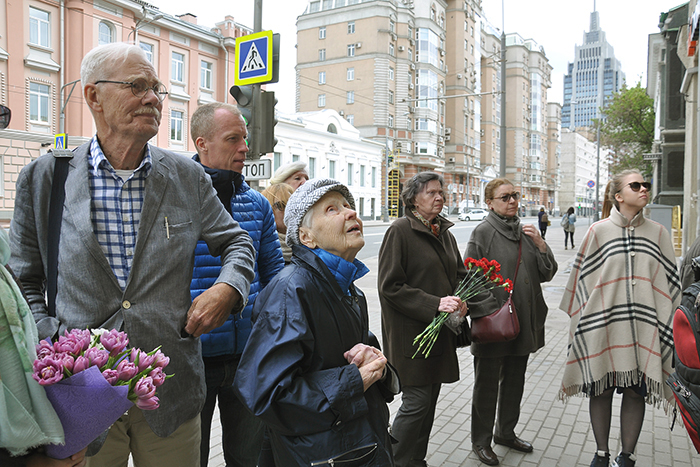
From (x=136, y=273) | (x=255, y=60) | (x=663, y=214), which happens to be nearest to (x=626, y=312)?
(x=136, y=273)

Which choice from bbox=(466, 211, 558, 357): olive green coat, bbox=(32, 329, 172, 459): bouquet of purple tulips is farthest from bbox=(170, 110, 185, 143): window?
bbox=(32, 329, 172, 459): bouquet of purple tulips

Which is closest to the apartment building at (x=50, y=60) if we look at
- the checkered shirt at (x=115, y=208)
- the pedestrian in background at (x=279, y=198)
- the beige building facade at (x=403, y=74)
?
the pedestrian in background at (x=279, y=198)

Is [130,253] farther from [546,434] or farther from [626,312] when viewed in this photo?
[546,434]

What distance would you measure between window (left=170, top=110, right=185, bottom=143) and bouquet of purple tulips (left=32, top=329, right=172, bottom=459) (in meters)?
32.2

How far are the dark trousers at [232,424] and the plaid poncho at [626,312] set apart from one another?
2274 millimetres

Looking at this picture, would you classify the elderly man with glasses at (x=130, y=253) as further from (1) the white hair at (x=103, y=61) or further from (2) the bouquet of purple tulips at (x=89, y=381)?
(2) the bouquet of purple tulips at (x=89, y=381)

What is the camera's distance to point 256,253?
2.99 m

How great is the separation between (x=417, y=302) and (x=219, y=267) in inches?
53.2

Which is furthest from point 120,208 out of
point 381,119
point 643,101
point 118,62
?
point 381,119

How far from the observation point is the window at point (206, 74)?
33938 millimetres

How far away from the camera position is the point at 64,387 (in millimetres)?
1279

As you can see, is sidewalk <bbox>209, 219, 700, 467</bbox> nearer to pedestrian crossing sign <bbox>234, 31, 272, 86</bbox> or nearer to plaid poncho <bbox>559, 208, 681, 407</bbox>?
plaid poncho <bbox>559, 208, 681, 407</bbox>

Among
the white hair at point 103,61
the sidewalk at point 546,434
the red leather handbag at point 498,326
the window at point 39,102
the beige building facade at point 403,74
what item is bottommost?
the sidewalk at point 546,434

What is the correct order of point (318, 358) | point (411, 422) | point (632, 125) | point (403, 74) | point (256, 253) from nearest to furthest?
1. point (318, 358)
2. point (256, 253)
3. point (411, 422)
4. point (632, 125)
5. point (403, 74)
